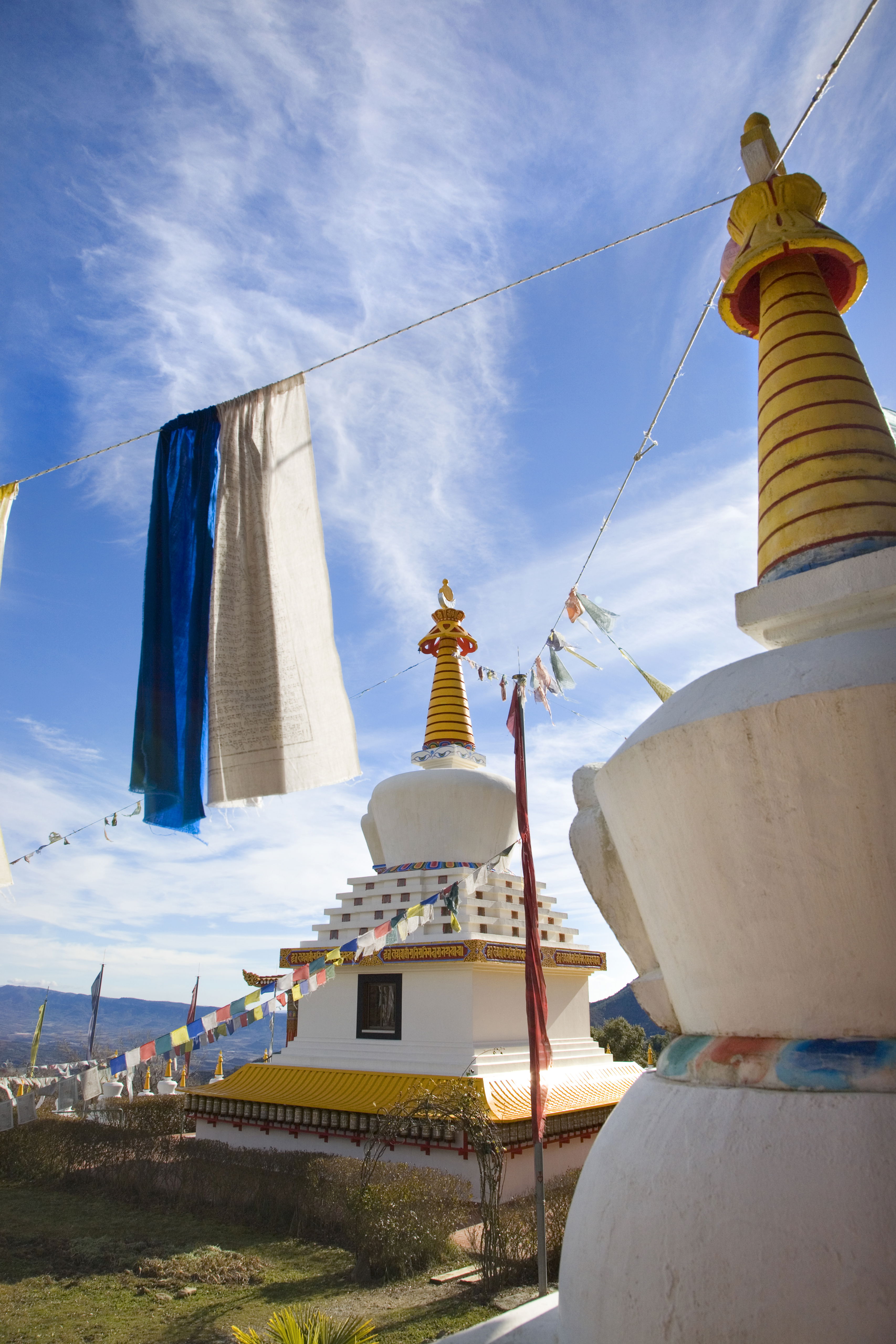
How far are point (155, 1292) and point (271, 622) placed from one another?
660 centimetres

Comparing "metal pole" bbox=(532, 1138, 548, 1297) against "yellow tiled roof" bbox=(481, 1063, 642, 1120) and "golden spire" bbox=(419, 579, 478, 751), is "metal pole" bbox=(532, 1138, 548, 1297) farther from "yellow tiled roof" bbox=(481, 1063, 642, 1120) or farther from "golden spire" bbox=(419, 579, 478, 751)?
"golden spire" bbox=(419, 579, 478, 751)

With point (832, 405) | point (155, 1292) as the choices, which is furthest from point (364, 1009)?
point (832, 405)

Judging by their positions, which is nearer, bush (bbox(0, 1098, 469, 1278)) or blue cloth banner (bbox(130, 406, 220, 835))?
blue cloth banner (bbox(130, 406, 220, 835))

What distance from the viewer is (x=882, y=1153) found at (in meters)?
2.54

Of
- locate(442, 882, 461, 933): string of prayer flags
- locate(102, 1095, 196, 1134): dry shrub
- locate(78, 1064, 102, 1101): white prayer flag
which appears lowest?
locate(102, 1095, 196, 1134): dry shrub

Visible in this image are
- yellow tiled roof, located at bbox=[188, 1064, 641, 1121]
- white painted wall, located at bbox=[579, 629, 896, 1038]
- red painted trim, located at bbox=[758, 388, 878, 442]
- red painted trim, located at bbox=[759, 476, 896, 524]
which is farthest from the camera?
yellow tiled roof, located at bbox=[188, 1064, 641, 1121]

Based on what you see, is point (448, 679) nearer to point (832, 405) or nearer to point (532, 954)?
point (532, 954)

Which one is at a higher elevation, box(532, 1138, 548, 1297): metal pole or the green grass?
box(532, 1138, 548, 1297): metal pole

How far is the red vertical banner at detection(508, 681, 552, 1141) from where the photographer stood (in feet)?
21.9

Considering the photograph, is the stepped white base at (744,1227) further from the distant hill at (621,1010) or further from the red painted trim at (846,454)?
the distant hill at (621,1010)

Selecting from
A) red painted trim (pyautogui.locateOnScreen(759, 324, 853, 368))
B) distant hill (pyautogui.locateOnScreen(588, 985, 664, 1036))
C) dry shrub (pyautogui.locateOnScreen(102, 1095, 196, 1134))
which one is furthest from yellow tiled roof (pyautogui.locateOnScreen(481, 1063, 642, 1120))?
distant hill (pyautogui.locateOnScreen(588, 985, 664, 1036))

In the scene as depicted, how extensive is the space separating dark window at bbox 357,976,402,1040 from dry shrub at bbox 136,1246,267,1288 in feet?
11.7

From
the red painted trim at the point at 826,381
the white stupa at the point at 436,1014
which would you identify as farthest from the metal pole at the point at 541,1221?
the red painted trim at the point at 826,381

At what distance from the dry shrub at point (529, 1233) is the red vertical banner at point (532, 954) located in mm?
890
